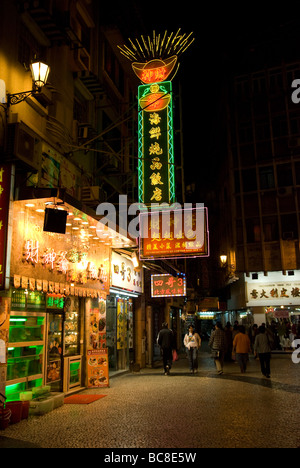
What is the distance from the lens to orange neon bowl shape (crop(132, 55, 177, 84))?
50.4ft

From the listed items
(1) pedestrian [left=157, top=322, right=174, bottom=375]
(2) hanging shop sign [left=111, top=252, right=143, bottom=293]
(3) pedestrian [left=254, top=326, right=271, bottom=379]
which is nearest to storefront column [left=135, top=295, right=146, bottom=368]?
(2) hanging shop sign [left=111, top=252, right=143, bottom=293]

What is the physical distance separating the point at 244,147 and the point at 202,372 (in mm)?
20161

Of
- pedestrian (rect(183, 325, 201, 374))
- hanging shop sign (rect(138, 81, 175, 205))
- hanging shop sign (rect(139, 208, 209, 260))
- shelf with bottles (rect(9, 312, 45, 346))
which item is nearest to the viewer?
shelf with bottles (rect(9, 312, 45, 346))

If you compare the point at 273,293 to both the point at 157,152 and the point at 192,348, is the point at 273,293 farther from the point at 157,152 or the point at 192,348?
the point at 157,152

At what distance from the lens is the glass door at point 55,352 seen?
422 inches

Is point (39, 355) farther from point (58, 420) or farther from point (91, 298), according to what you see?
point (91, 298)

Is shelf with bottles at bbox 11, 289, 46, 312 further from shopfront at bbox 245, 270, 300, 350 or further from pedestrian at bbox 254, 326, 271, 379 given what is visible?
shopfront at bbox 245, 270, 300, 350

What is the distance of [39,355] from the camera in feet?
33.7

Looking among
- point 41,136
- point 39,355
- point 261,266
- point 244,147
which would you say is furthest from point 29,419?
point 244,147

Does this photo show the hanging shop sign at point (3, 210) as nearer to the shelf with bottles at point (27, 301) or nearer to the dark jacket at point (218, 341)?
the shelf with bottles at point (27, 301)

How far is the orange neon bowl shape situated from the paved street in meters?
11.5

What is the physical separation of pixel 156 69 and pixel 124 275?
855cm

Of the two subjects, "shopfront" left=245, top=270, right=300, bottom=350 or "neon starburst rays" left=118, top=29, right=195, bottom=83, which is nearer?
"neon starburst rays" left=118, top=29, right=195, bottom=83

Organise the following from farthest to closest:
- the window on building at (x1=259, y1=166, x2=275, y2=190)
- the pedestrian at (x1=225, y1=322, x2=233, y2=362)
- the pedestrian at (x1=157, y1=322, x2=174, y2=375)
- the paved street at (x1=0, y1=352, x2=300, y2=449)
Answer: the window on building at (x1=259, y1=166, x2=275, y2=190) < the pedestrian at (x1=225, y1=322, x2=233, y2=362) < the pedestrian at (x1=157, y1=322, x2=174, y2=375) < the paved street at (x1=0, y1=352, x2=300, y2=449)
